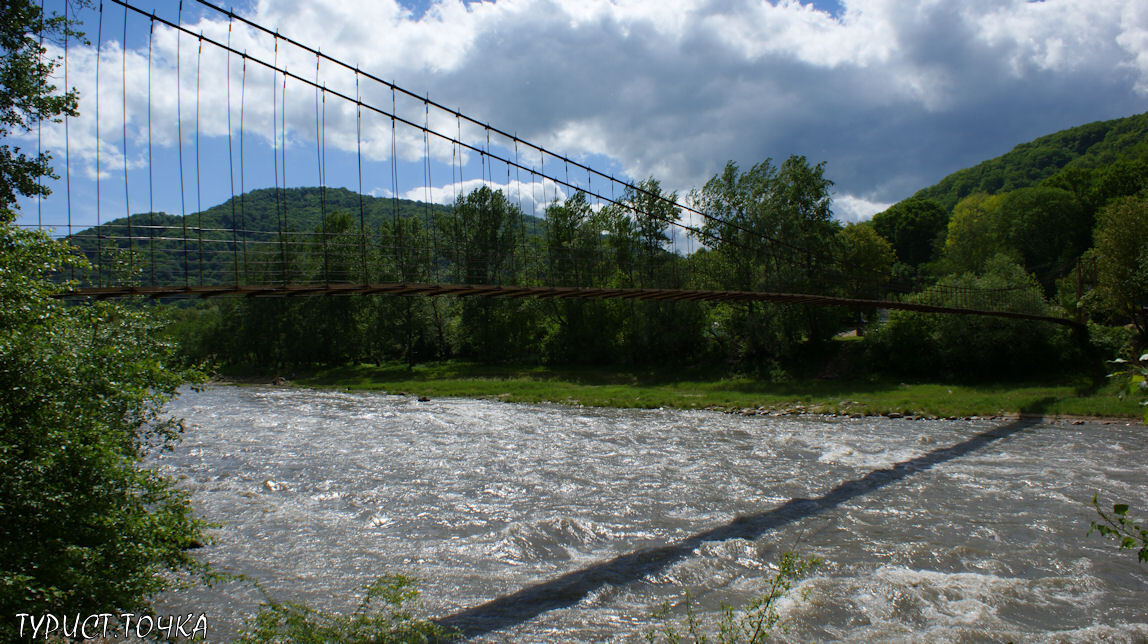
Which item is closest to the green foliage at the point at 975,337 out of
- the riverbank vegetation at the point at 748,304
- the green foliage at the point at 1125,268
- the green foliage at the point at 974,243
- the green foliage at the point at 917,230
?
the riverbank vegetation at the point at 748,304

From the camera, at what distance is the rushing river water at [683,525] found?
571cm

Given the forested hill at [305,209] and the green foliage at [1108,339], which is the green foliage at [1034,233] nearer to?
the green foliage at [1108,339]

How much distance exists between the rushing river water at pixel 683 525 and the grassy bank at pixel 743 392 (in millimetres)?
2491

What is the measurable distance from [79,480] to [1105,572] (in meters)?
8.90

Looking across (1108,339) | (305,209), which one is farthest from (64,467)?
(305,209)

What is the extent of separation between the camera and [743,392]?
844 inches

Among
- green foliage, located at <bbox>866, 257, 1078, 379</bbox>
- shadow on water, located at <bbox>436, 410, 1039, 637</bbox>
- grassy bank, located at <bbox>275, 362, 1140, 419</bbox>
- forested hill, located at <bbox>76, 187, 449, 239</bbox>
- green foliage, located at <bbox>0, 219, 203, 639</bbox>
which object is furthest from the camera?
forested hill, located at <bbox>76, 187, 449, 239</bbox>

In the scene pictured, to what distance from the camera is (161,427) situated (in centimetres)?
579

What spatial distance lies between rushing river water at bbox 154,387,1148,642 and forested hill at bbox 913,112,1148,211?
53388mm

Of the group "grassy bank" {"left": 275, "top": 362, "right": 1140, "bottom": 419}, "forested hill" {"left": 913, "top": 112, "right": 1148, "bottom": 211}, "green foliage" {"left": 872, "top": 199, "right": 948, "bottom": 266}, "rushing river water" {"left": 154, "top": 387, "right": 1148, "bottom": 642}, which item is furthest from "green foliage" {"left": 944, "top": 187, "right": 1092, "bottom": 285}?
"rushing river water" {"left": 154, "top": 387, "right": 1148, "bottom": 642}

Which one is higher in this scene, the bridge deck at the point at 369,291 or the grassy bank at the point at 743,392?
the bridge deck at the point at 369,291

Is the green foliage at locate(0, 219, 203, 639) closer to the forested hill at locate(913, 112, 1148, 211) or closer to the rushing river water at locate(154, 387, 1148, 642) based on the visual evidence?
the rushing river water at locate(154, 387, 1148, 642)

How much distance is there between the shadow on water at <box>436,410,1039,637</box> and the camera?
18.6 feet

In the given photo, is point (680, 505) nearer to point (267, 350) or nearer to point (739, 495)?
point (739, 495)
